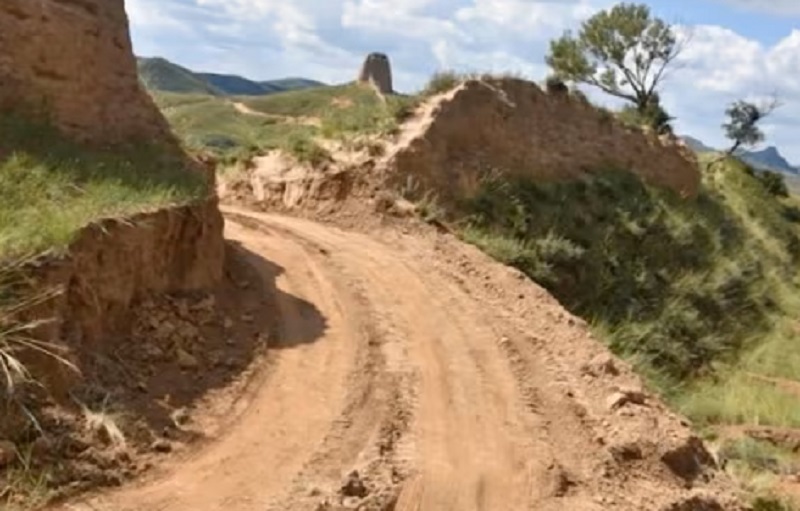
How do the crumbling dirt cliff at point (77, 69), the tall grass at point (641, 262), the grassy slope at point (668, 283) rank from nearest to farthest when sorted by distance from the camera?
1. the crumbling dirt cliff at point (77, 69)
2. the grassy slope at point (668, 283)
3. the tall grass at point (641, 262)

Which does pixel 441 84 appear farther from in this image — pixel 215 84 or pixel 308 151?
pixel 215 84

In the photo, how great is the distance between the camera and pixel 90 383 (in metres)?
6.18

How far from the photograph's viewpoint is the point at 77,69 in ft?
28.5

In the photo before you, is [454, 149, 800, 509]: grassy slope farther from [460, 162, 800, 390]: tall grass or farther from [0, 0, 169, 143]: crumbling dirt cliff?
[0, 0, 169, 143]: crumbling dirt cliff

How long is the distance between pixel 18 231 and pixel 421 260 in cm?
671

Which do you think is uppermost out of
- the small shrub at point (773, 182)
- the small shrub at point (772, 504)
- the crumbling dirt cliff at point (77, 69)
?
the small shrub at point (773, 182)

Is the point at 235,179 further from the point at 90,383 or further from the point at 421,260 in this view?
the point at 90,383

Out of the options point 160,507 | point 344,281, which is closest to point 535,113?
point 344,281

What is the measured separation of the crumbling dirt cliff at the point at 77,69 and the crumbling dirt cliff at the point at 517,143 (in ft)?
18.7

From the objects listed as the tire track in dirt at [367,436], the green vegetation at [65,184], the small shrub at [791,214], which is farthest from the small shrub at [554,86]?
the small shrub at [791,214]

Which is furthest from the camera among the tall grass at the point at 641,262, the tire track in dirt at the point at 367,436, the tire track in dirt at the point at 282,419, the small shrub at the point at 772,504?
the tall grass at the point at 641,262

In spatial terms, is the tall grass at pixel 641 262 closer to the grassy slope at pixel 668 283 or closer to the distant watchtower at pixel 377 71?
the grassy slope at pixel 668 283

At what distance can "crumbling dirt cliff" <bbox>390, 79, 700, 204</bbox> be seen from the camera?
15.1m

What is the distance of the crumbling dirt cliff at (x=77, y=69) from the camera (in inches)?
324
